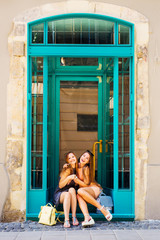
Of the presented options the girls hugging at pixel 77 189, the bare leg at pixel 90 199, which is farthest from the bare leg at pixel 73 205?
the bare leg at pixel 90 199

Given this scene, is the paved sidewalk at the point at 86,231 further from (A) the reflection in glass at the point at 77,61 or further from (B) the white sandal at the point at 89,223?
(A) the reflection in glass at the point at 77,61

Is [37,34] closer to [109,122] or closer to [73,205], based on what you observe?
[109,122]

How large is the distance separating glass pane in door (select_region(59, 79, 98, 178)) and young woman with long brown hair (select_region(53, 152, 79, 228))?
3.21ft

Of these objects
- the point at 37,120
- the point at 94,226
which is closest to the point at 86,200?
the point at 94,226

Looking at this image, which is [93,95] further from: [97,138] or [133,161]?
[133,161]

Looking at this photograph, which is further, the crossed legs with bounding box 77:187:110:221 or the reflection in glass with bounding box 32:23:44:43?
the reflection in glass with bounding box 32:23:44:43

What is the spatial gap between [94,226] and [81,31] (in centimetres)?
326

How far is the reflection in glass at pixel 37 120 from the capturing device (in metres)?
6.30

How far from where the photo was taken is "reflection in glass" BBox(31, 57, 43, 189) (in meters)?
6.30

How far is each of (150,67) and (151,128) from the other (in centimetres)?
103

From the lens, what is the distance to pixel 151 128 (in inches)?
248

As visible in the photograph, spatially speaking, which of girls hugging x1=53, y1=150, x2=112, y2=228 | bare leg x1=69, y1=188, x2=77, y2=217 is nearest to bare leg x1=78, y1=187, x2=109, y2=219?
girls hugging x1=53, y1=150, x2=112, y2=228

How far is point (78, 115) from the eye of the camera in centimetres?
768

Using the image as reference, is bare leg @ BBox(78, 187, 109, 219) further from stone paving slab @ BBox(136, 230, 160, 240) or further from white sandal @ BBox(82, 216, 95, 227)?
stone paving slab @ BBox(136, 230, 160, 240)
